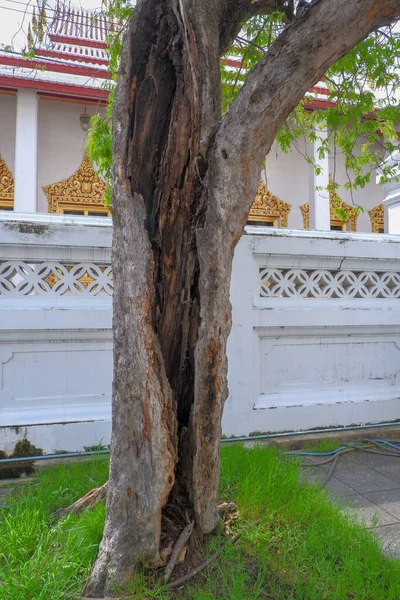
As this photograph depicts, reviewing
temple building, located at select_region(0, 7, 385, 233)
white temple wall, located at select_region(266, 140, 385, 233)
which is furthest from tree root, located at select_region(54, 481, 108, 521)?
white temple wall, located at select_region(266, 140, 385, 233)

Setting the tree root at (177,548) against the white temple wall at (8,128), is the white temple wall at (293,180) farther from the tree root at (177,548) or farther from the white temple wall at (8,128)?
the tree root at (177,548)

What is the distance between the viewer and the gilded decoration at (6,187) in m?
8.61

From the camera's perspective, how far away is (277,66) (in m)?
1.77

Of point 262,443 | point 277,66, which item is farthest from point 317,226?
point 277,66

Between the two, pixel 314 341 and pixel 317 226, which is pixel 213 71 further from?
pixel 317 226

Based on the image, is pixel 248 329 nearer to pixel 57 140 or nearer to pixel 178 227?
pixel 178 227

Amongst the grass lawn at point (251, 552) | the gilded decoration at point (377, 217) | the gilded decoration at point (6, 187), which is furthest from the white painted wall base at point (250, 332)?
the gilded decoration at point (377, 217)

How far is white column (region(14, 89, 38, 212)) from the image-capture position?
8016mm

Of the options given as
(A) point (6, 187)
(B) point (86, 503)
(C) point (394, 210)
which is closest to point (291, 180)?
(C) point (394, 210)

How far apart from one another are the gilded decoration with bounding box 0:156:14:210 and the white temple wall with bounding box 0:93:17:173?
0.32 feet

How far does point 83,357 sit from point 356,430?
6.89 ft

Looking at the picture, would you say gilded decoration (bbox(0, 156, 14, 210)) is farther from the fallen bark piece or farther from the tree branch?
the fallen bark piece

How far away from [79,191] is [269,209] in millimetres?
3710

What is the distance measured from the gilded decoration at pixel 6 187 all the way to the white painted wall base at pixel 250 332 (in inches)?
230
